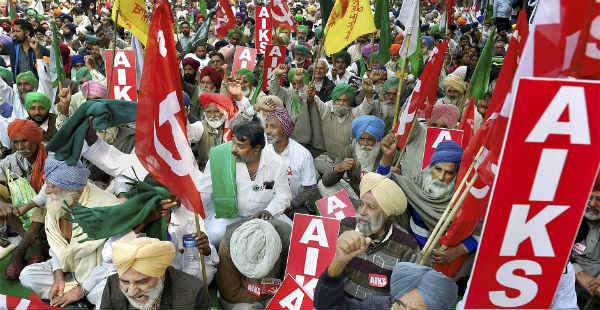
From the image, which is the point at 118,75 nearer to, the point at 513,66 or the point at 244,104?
the point at 244,104

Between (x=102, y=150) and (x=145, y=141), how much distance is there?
1738 mm

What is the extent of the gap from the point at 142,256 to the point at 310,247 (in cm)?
113

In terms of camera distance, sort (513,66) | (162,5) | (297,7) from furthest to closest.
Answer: (297,7) < (513,66) < (162,5)

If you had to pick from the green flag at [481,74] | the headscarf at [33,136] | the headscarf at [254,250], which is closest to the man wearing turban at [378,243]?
the headscarf at [254,250]

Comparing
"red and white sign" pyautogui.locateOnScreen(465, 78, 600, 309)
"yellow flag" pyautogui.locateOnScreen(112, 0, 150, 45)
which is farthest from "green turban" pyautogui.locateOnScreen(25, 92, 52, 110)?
"red and white sign" pyautogui.locateOnScreen(465, 78, 600, 309)

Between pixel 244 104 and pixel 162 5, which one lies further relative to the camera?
pixel 244 104

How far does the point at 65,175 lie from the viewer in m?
3.40

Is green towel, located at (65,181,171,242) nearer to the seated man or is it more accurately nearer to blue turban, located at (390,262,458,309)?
the seated man

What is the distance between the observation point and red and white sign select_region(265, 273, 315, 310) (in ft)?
9.15

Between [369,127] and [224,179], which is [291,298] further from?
[369,127]

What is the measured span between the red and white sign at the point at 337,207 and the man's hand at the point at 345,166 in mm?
741

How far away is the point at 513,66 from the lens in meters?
2.95

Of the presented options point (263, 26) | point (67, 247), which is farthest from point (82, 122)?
point (263, 26)

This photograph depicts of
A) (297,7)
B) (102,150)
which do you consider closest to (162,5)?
(102,150)
